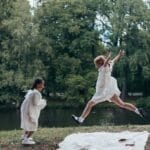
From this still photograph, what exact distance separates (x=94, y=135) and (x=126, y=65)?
1185 inches

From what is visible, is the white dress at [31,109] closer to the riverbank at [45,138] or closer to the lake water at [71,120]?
the riverbank at [45,138]

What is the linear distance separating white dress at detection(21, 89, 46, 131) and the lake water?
14.5m

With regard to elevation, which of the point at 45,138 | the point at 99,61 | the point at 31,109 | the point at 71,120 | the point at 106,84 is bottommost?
the point at 71,120

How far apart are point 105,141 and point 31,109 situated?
1400 mm

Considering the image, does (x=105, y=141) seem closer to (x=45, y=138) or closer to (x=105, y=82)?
(x=45, y=138)

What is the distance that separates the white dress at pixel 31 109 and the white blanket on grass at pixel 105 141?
25.4 inches

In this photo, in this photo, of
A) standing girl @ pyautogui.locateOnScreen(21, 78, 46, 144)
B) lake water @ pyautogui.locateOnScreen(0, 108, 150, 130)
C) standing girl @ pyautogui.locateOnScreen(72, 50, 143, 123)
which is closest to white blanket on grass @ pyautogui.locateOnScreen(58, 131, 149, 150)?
standing girl @ pyautogui.locateOnScreen(21, 78, 46, 144)

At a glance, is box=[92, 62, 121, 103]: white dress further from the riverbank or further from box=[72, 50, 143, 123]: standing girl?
the riverbank

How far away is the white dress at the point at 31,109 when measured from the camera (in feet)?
27.2

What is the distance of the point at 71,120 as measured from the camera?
89.2 feet

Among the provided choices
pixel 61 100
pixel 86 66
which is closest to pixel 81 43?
pixel 86 66

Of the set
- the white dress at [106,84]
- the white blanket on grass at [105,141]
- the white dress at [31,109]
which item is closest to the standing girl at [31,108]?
the white dress at [31,109]

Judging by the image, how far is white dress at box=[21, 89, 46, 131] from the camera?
27.2 ft

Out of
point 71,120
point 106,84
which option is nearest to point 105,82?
point 106,84
